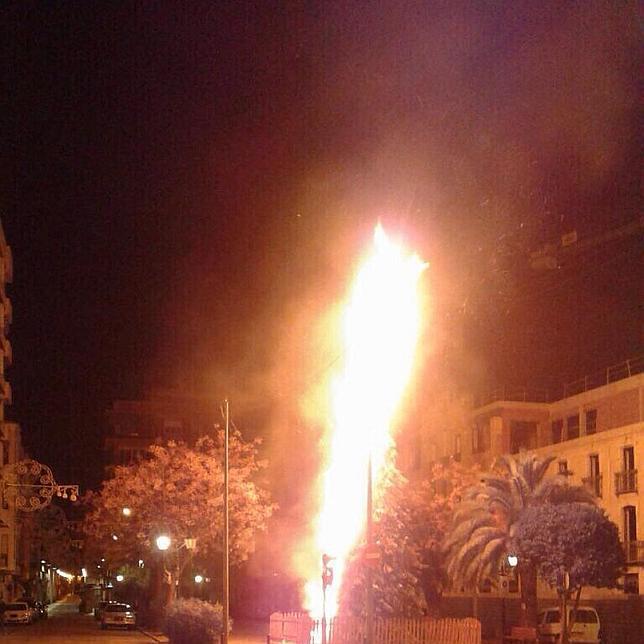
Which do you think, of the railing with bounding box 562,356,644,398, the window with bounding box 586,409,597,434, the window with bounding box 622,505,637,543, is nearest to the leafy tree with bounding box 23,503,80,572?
the railing with bounding box 562,356,644,398

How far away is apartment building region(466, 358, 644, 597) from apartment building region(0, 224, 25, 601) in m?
35.0

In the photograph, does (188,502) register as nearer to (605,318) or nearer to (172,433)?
(605,318)

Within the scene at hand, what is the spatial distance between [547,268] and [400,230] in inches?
659

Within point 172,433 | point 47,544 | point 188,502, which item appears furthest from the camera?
point 172,433

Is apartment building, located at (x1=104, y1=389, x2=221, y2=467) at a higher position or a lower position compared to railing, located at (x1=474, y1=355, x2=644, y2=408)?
higher

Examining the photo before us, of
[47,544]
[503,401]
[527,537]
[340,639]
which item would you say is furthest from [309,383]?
[47,544]

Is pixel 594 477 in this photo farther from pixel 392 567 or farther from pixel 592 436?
pixel 392 567

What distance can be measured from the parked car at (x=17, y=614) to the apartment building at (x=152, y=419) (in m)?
58.6

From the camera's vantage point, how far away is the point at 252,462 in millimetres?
51250

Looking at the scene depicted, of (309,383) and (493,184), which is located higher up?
(493,184)

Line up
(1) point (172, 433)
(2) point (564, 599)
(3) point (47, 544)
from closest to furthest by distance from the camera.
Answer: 1. (2) point (564, 599)
2. (3) point (47, 544)
3. (1) point (172, 433)

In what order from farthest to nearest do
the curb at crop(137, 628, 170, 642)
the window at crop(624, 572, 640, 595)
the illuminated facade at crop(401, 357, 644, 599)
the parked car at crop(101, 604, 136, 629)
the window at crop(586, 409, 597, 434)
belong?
1. the parked car at crop(101, 604, 136, 629)
2. the window at crop(586, 409, 597, 434)
3. the curb at crop(137, 628, 170, 642)
4. the illuminated facade at crop(401, 357, 644, 599)
5. the window at crop(624, 572, 640, 595)

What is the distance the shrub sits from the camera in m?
33.0

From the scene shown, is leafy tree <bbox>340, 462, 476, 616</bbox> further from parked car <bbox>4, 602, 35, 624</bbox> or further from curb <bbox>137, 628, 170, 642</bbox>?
parked car <bbox>4, 602, 35, 624</bbox>
